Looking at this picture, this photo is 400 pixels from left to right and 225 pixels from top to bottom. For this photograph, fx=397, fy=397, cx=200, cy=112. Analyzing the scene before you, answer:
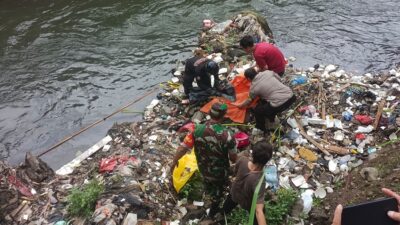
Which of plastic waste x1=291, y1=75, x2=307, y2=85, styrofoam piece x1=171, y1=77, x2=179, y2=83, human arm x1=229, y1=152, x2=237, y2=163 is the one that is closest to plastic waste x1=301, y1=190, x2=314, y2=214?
human arm x1=229, y1=152, x2=237, y2=163

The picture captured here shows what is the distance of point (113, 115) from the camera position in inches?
378

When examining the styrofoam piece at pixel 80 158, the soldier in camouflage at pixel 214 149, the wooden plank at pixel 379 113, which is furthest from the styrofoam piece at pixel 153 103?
the wooden plank at pixel 379 113

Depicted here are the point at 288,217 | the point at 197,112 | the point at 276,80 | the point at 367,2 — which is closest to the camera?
the point at 288,217

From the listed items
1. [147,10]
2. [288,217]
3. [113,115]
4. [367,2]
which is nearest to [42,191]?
[113,115]

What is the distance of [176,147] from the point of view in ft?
25.1

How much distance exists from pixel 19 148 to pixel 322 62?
25.7 feet

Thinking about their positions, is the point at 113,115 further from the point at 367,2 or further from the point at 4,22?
the point at 367,2

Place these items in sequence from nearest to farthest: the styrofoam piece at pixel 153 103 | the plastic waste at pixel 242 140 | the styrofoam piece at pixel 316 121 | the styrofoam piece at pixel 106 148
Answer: the plastic waste at pixel 242 140
the styrofoam piece at pixel 316 121
the styrofoam piece at pixel 106 148
the styrofoam piece at pixel 153 103

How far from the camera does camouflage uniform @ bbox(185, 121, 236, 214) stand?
197 inches

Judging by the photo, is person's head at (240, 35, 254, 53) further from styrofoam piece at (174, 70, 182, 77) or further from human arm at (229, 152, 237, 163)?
styrofoam piece at (174, 70, 182, 77)

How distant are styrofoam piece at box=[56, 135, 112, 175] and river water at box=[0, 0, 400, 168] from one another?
0.52 m

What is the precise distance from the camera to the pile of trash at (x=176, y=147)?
604 cm

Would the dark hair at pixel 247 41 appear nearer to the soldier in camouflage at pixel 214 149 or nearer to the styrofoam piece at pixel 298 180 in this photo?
the styrofoam piece at pixel 298 180

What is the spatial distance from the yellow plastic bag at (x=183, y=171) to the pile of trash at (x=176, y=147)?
0.93 feet
